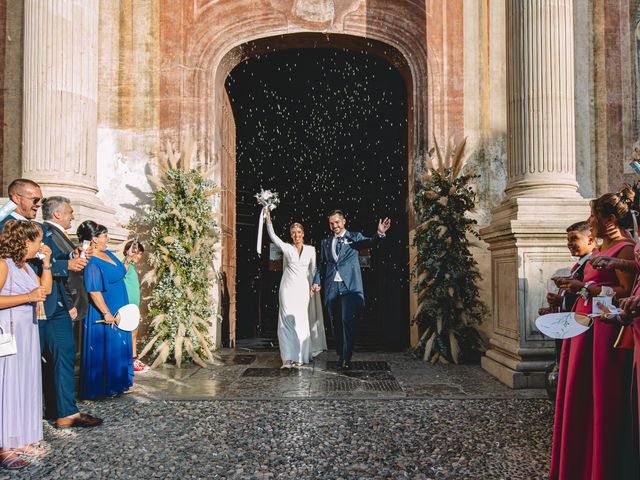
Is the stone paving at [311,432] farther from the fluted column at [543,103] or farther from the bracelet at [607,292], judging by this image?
the fluted column at [543,103]

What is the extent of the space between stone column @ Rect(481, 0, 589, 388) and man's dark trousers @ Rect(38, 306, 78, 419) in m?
4.16

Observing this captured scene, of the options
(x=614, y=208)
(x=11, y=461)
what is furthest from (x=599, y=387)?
(x=11, y=461)

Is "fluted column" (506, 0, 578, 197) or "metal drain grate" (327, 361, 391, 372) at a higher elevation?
"fluted column" (506, 0, 578, 197)

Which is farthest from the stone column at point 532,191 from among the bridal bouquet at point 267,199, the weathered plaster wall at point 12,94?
the weathered plaster wall at point 12,94

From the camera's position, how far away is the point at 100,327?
19.0ft

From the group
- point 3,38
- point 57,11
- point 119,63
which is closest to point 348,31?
point 119,63

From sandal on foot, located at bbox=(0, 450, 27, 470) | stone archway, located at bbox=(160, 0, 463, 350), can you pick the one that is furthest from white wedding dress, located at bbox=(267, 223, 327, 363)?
sandal on foot, located at bbox=(0, 450, 27, 470)

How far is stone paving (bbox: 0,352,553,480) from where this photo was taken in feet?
12.4

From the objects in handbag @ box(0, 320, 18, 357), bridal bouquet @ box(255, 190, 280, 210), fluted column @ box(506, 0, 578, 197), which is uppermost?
fluted column @ box(506, 0, 578, 197)

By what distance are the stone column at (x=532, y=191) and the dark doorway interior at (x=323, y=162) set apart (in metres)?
3.30

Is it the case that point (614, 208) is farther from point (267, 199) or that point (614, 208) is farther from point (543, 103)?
point (267, 199)

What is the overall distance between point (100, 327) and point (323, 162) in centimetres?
1170

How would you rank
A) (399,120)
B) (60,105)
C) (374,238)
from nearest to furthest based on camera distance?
1. (60,105)
2. (374,238)
3. (399,120)

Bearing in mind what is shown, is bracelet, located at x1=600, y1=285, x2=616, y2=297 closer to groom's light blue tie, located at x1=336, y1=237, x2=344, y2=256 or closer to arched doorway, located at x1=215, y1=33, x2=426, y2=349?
groom's light blue tie, located at x1=336, y1=237, x2=344, y2=256
